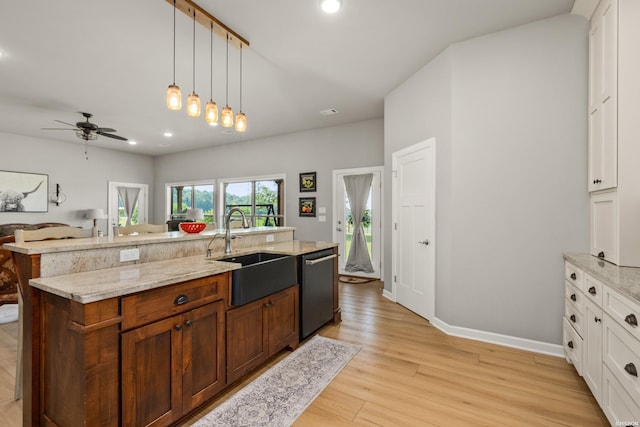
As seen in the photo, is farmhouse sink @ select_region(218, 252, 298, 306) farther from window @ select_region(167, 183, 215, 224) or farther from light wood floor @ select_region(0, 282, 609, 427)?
window @ select_region(167, 183, 215, 224)

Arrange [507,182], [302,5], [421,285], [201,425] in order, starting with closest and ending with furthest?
[201,425] < [302,5] < [507,182] < [421,285]

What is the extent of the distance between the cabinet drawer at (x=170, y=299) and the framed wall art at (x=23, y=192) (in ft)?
22.1

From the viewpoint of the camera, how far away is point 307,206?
592cm

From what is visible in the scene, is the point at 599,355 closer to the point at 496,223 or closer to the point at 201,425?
the point at 496,223

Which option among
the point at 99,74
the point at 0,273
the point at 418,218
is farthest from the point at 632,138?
the point at 0,273

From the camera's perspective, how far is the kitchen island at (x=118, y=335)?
1330 mm

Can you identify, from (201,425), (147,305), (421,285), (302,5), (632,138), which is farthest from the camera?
(421,285)

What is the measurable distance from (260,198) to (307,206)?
4.26 ft

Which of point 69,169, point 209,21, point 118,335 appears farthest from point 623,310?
point 69,169

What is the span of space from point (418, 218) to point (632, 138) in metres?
1.91

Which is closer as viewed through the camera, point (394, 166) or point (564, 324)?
point (564, 324)

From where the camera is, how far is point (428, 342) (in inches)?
110

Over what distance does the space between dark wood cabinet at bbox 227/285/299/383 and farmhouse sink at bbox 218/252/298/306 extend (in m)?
0.06

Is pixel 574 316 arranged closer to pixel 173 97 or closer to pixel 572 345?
pixel 572 345
